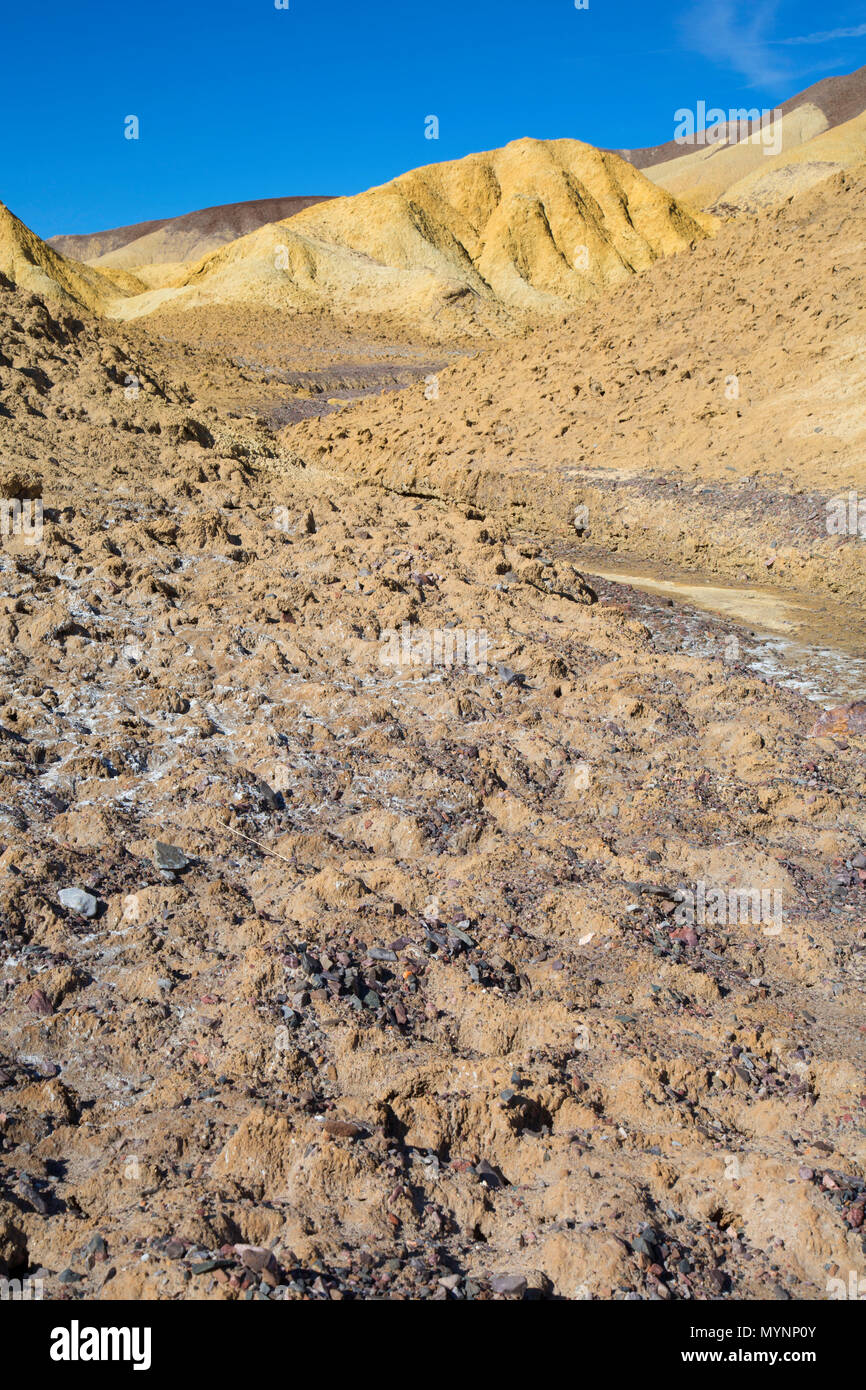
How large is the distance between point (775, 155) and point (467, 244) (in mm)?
31194

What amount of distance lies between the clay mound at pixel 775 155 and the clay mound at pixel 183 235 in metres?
28.0

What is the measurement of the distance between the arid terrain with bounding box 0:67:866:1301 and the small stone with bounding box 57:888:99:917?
0.07ft

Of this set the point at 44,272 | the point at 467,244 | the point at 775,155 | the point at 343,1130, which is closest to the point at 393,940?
the point at 343,1130

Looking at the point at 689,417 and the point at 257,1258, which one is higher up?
the point at 689,417

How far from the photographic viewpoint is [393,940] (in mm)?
3842

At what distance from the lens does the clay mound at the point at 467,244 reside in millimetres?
29984

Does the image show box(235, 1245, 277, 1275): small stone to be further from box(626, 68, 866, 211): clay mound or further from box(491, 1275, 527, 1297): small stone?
box(626, 68, 866, 211): clay mound

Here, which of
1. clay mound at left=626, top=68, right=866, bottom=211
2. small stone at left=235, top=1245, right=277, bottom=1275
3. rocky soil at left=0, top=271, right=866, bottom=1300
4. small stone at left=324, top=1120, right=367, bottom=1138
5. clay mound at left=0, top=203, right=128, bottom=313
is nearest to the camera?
small stone at left=235, top=1245, right=277, bottom=1275

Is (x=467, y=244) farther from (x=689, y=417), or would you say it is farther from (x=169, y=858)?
(x=169, y=858)

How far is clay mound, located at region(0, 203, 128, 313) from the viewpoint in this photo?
2825 cm

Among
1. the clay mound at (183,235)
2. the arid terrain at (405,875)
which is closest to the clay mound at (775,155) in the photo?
the clay mound at (183,235)

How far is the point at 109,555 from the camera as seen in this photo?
258 inches

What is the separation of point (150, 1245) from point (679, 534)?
9571 mm

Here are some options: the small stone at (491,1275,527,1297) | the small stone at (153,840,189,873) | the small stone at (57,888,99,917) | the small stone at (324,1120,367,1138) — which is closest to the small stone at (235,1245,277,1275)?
the small stone at (324,1120,367,1138)
